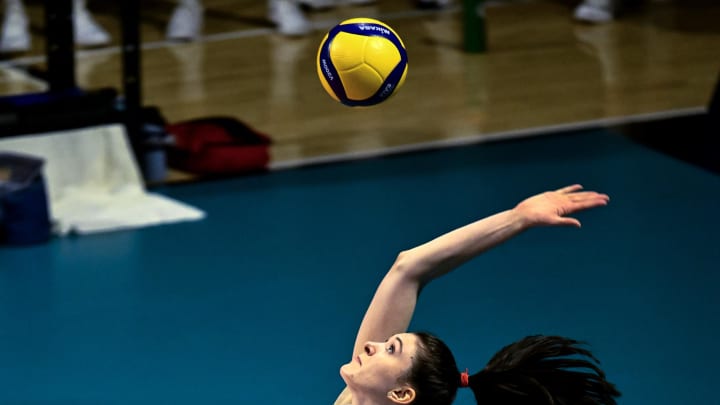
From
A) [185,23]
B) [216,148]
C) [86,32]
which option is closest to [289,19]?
[185,23]

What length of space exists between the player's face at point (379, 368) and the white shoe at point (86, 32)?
6081 mm

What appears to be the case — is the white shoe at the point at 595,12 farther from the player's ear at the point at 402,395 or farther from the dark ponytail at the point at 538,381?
the player's ear at the point at 402,395

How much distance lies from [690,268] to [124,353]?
240 centimetres

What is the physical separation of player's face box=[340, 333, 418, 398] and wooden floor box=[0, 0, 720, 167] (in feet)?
11.9

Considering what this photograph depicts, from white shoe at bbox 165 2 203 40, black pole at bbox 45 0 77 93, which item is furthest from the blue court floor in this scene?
white shoe at bbox 165 2 203 40

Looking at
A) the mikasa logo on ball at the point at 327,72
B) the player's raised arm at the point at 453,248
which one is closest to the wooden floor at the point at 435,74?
the mikasa logo on ball at the point at 327,72

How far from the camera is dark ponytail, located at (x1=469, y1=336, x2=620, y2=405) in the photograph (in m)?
3.20

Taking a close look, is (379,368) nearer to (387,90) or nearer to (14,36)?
(387,90)

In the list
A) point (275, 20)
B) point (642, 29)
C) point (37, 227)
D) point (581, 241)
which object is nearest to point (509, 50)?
point (642, 29)

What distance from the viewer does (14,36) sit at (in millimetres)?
8586

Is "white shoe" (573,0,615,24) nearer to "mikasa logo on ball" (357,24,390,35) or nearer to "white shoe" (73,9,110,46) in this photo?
"white shoe" (73,9,110,46)

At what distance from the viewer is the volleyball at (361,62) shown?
4.12m

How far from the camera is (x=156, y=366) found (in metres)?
4.84

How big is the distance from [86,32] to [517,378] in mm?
6295
